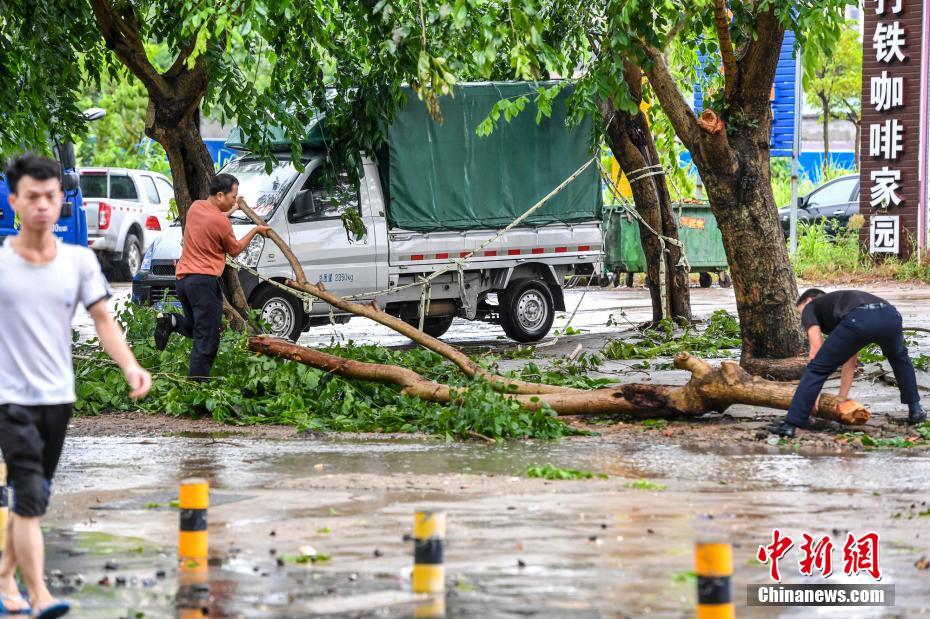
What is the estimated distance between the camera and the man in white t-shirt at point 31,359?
5691 millimetres

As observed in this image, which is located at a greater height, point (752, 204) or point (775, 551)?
point (752, 204)

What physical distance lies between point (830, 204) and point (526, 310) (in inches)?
556

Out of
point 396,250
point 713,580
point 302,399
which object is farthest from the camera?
point 396,250

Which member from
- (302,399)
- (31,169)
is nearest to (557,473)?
(302,399)

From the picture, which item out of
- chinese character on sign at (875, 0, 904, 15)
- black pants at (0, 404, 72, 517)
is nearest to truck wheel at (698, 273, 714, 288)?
chinese character on sign at (875, 0, 904, 15)

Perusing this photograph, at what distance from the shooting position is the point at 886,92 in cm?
2572

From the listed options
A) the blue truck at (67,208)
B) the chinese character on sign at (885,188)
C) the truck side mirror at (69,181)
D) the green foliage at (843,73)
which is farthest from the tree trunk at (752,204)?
the green foliage at (843,73)

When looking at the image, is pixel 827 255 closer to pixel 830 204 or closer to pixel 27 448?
pixel 830 204

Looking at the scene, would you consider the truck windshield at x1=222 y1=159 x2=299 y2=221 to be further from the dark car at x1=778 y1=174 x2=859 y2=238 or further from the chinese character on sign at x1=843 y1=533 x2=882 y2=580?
the dark car at x1=778 y1=174 x2=859 y2=238

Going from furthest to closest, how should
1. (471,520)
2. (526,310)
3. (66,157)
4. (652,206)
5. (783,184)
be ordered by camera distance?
(783,184) < (66,157) < (652,206) < (526,310) < (471,520)

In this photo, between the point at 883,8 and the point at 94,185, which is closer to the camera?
the point at 883,8

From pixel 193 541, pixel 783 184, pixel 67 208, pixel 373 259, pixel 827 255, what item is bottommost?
pixel 193 541

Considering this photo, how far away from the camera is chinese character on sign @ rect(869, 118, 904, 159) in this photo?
2564 centimetres

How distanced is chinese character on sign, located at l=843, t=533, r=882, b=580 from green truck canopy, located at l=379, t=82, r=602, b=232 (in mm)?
10902
